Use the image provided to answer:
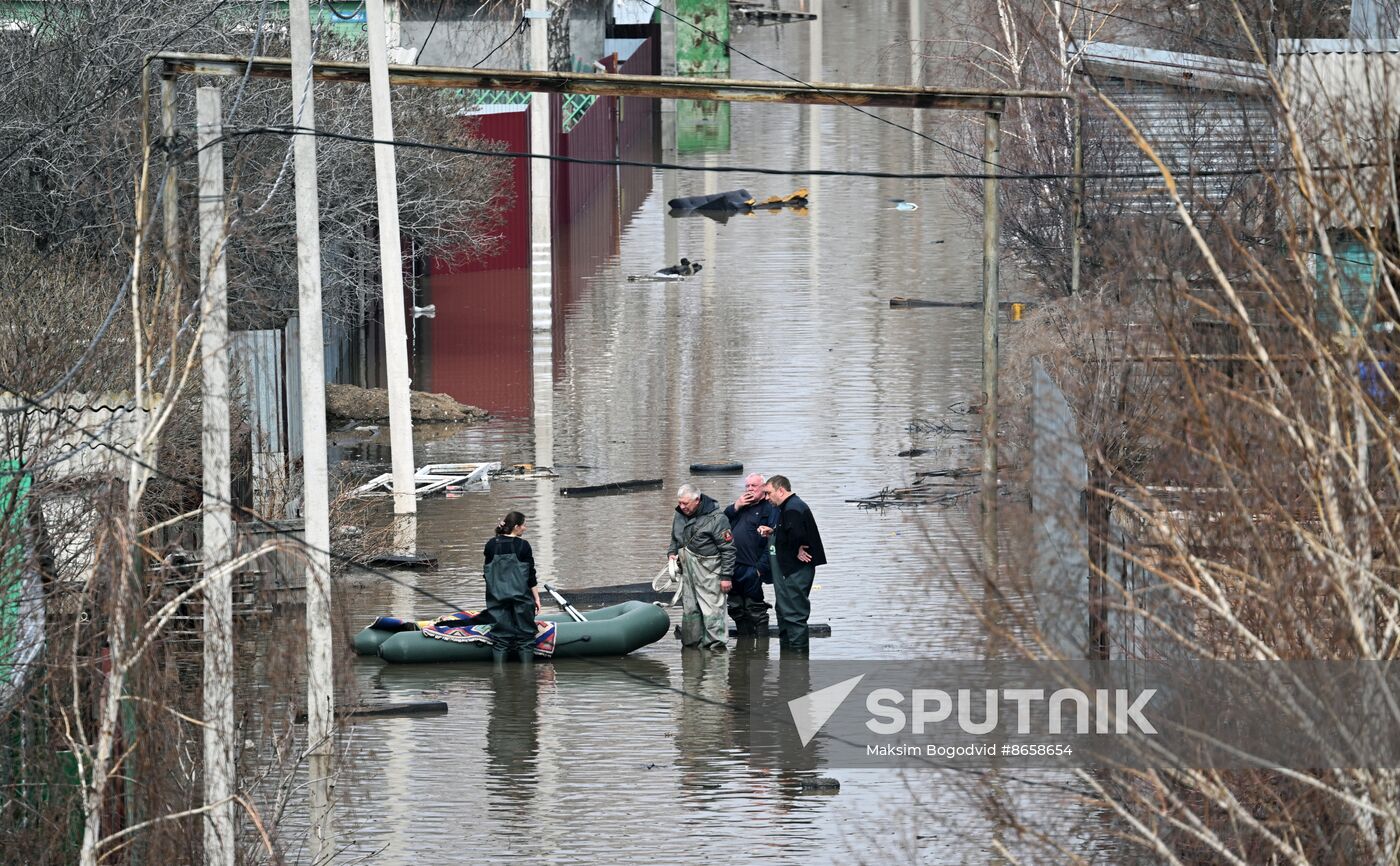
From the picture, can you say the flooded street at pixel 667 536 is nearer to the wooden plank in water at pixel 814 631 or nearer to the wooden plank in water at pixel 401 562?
the wooden plank in water at pixel 814 631

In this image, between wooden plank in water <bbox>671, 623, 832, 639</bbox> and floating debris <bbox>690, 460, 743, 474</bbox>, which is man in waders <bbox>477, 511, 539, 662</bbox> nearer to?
wooden plank in water <bbox>671, 623, 832, 639</bbox>

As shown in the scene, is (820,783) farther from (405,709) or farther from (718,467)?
(718,467)

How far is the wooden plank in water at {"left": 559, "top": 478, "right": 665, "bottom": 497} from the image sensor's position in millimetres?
21859

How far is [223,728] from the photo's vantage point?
33.0 ft

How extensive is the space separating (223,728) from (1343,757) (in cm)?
503

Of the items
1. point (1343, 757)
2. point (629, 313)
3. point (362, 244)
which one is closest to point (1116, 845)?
point (1343, 757)

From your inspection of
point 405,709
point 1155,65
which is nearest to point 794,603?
point 405,709

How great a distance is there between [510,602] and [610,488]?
595cm

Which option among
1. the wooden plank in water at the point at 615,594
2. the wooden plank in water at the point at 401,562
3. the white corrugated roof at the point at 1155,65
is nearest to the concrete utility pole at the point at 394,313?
the wooden plank in water at the point at 401,562

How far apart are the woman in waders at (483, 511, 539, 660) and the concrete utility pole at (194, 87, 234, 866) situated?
4476mm

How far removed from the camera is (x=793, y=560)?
1609 centimetres

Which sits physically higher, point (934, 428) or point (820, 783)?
point (934, 428)

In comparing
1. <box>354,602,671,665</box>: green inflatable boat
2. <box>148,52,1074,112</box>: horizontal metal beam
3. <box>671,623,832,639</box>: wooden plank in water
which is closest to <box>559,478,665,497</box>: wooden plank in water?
<box>671,623,832,639</box>: wooden plank in water

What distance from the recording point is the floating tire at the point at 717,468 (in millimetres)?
22469
